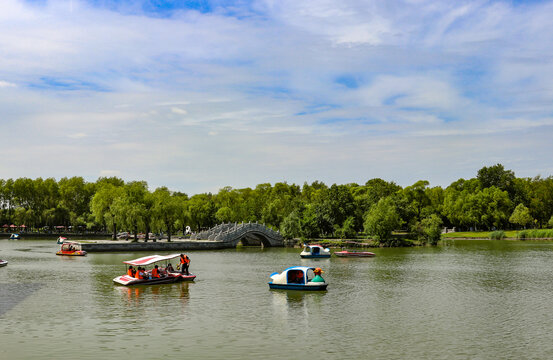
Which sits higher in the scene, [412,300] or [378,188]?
[378,188]

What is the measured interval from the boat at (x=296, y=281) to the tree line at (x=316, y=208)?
54.8 m

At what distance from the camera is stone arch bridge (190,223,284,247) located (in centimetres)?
10519

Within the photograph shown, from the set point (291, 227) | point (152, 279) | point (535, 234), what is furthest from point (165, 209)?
point (535, 234)

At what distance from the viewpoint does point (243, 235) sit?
10656 cm

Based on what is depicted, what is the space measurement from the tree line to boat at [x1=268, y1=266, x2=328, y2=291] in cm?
5484

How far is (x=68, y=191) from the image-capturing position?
563ft

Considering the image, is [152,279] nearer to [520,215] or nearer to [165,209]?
[165,209]

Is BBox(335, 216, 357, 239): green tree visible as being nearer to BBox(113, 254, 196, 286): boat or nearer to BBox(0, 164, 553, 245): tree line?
BBox(0, 164, 553, 245): tree line

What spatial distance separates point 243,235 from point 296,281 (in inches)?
2514

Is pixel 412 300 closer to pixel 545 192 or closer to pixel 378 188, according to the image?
pixel 378 188

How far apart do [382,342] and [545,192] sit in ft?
480

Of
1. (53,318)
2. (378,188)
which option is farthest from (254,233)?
(53,318)

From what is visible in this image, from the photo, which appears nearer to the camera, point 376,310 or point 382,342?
point 382,342

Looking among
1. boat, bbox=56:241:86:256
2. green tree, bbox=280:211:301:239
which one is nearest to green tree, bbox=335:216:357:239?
green tree, bbox=280:211:301:239
